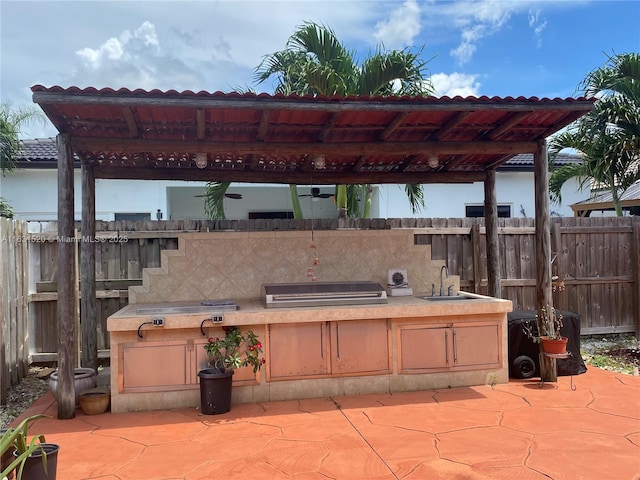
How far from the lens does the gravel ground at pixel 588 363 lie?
5.11 m

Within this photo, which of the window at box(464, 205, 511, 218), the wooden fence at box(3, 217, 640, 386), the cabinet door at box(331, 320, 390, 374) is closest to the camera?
the cabinet door at box(331, 320, 390, 374)

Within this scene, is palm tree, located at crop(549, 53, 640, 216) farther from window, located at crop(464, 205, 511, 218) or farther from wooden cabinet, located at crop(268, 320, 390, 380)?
wooden cabinet, located at crop(268, 320, 390, 380)

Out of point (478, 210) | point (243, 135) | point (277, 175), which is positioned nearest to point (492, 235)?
point (277, 175)

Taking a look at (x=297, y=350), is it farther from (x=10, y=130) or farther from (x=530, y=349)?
(x=10, y=130)

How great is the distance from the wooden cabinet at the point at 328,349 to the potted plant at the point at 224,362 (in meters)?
0.23

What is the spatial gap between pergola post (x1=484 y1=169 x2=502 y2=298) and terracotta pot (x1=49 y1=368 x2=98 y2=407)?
5.16m

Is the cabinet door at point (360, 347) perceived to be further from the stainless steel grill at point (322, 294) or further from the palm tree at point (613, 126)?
the palm tree at point (613, 126)

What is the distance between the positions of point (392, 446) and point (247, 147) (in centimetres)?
319

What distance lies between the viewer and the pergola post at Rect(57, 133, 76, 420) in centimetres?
464

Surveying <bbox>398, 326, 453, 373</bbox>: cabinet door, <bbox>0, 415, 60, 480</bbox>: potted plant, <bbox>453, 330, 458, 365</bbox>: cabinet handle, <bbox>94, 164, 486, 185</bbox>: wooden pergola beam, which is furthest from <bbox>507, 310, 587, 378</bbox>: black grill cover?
<bbox>0, 415, 60, 480</bbox>: potted plant

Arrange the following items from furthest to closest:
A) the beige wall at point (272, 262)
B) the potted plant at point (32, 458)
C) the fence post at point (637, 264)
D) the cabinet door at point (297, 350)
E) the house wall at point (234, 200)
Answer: the house wall at point (234, 200), the fence post at point (637, 264), the beige wall at point (272, 262), the cabinet door at point (297, 350), the potted plant at point (32, 458)

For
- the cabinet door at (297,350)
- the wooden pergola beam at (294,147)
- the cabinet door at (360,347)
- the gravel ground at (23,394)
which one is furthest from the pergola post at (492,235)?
the gravel ground at (23,394)

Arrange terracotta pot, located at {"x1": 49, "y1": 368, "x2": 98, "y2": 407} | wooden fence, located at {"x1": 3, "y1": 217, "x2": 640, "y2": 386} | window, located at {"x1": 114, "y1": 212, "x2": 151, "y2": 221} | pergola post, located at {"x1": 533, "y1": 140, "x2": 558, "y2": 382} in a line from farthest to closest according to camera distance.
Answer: window, located at {"x1": 114, "y1": 212, "x2": 151, "y2": 221}
wooden fence, located at {"x1": 3, "y1": 217, "x2": 640, "y2": 386}
pergola post, located at {"x1": 533, "y1": 140, "x2": 558, "y2": 382}
terracotta pot, located at {"x1": 49, "y1": 368, "x2": 98, "y2": 407}

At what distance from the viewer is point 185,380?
15.9 feet
